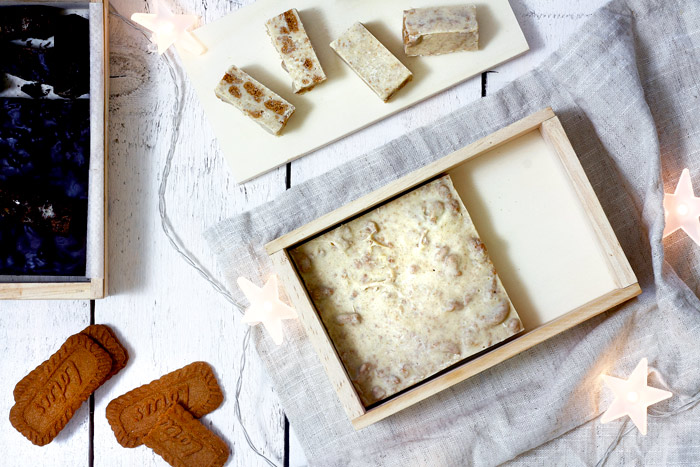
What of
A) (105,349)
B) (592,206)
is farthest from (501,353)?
(105,349)

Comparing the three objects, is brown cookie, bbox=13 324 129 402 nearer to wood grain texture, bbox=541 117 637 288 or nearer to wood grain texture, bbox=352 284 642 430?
wood grain texture, bbox=352 284 642 430

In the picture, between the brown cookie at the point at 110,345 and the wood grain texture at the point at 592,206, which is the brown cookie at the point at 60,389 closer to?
the brown cookie at the point at 110,345

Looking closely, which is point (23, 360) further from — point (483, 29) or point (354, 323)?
point (483, 29)

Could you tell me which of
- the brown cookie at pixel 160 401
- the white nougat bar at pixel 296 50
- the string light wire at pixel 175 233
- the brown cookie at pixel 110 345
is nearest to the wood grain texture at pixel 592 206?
the white nougat bar at pixel 296 50

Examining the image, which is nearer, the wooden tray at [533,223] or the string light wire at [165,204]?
the wooden tray at [533,223]

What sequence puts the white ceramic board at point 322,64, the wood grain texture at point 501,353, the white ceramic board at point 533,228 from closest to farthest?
the wood grain texture at point 501,353, the white ceramic board at point 533,228, the white ceramic board at point 322,64

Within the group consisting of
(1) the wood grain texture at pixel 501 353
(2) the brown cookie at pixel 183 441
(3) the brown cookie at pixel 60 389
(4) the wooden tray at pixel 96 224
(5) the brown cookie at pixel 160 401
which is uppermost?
(4) the wooden tray at pixel 96 224

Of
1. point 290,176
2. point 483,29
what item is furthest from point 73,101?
point 483,29
